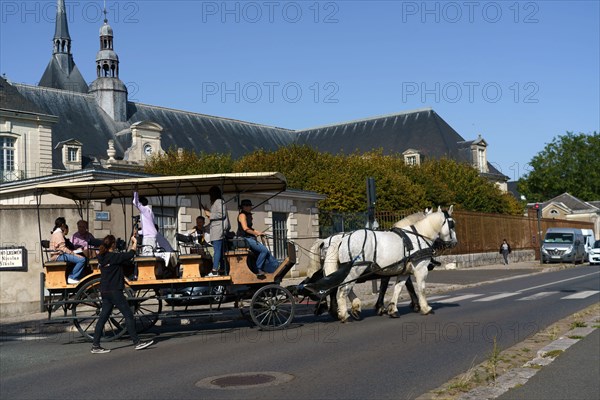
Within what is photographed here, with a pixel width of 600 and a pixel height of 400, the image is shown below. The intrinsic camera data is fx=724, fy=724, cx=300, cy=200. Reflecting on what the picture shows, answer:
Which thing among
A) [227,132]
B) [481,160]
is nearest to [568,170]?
[481,160]

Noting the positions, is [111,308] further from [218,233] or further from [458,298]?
[458,298]

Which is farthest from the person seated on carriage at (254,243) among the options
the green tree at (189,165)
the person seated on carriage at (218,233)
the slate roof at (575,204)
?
the slate roof at (575,204)

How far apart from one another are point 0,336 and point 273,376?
7.59 m

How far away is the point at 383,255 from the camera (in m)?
13.9

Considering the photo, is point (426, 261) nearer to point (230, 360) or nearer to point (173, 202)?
point (230, 360)

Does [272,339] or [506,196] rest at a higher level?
[506,196]

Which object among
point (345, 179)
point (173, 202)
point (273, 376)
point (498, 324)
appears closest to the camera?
point (273, 376)

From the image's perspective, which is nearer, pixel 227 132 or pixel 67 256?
pixel 67 256

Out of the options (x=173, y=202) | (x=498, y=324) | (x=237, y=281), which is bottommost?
(x=498, y=324)

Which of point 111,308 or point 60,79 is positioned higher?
point 60,79

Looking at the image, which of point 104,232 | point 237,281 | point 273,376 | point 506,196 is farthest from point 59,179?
point 506,196

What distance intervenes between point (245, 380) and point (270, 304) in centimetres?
448

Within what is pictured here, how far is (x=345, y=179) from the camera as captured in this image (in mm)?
45094

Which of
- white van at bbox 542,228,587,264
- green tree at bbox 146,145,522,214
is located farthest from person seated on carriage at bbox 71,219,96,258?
white van at bbox 542,228,587,264
